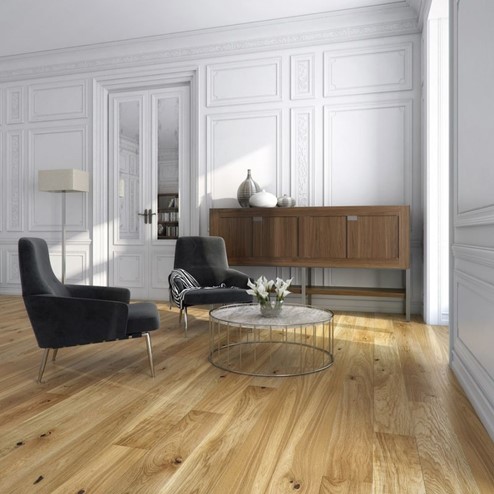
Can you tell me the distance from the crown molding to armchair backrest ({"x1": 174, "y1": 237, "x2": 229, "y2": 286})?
2.38m

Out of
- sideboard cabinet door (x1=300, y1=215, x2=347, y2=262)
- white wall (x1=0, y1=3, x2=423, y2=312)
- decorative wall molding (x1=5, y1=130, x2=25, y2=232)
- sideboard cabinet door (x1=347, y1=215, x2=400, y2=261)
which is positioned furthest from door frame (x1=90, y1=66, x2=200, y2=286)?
sideboard cabinet door (x1=347, y1=215, x2=400, y2=261)

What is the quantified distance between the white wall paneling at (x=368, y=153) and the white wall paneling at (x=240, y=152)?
0.59m

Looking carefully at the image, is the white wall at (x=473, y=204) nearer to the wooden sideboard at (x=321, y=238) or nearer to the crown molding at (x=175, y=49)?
the wooden sideboard at (x=321, y=238)

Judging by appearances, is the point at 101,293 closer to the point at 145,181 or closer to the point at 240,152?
the point at 240,152

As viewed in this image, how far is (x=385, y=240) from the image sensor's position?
14.1ft

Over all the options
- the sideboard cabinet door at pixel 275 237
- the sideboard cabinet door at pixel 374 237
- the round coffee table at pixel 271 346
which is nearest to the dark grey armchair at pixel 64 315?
the round coffee table at pixel 271 346

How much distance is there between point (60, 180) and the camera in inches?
210

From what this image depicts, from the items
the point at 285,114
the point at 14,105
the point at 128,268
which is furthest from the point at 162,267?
the point at 14,105

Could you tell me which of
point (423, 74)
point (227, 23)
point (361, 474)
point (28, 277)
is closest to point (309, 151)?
point (423, 74)

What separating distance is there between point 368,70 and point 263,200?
Answer: 179 cm

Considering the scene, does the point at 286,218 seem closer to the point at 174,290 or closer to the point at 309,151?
the point at 309,151

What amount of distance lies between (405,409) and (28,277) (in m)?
2.07

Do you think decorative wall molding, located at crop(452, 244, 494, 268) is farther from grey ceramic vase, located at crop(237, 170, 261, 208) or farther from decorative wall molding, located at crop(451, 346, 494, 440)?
grey ceramic vase, located at crop(237, 170, 261, 208)

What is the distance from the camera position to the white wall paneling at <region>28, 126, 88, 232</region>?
227 inches
